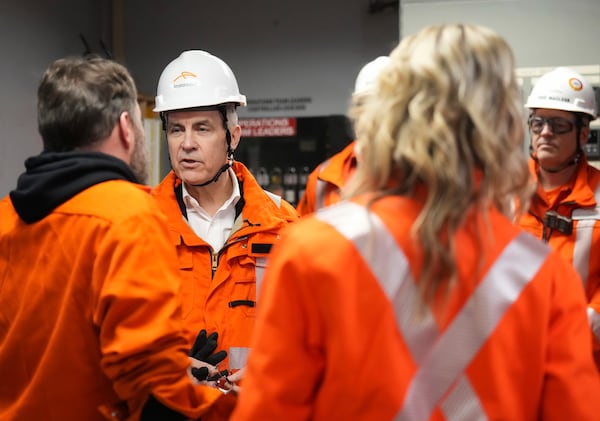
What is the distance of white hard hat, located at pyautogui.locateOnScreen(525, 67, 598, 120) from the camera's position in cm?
305

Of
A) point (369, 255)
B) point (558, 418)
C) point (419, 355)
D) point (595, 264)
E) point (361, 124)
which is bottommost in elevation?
point (595, 264)

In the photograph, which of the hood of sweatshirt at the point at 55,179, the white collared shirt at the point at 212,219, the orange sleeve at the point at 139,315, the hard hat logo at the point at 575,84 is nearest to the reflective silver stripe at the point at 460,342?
the orange sleeve at the point at 139,315

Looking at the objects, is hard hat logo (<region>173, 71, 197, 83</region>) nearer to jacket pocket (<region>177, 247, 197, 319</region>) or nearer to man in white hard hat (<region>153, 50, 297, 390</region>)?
man in white hard hat (<region>153, 50, 297, 390</region>)

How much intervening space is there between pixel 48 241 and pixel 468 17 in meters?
2.92

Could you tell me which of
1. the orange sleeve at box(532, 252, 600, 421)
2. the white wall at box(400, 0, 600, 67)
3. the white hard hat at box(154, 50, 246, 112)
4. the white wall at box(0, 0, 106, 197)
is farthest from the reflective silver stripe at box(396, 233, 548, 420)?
the white wall at box(0, 0, 106, 197)

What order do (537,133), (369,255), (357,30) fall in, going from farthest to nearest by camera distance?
(357,30)
(537,133)
(369,255)

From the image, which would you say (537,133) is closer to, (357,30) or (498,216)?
(498,216)

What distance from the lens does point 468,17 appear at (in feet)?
12.5

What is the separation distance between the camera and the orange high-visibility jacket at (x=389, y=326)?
1.05 meters

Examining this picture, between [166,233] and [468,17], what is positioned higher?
[468,17]

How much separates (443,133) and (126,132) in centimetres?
86

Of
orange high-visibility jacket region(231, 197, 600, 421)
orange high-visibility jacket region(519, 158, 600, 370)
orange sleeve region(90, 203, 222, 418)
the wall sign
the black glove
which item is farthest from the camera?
the wall sign

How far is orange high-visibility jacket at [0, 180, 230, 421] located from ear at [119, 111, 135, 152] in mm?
123

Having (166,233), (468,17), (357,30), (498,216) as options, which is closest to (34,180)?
(166,233)
